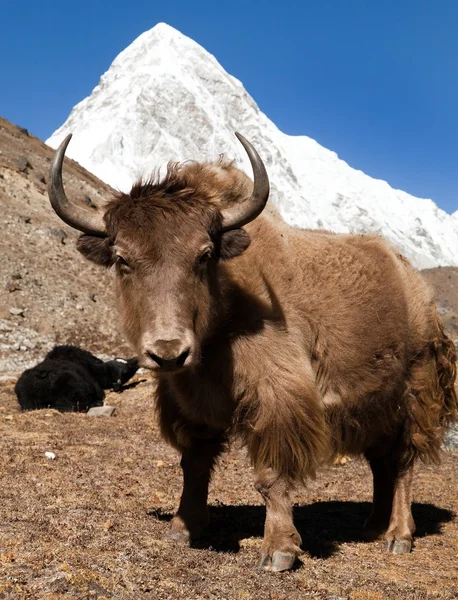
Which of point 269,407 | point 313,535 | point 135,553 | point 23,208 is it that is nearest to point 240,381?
point 269,407

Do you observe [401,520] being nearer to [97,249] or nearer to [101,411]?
[97,249]

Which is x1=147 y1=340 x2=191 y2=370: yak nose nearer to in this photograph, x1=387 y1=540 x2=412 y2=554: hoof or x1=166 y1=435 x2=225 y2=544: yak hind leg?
x1=166 y1=435 x2=225 y2=544: yak hind leg

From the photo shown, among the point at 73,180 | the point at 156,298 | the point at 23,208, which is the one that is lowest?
the point at 156,298

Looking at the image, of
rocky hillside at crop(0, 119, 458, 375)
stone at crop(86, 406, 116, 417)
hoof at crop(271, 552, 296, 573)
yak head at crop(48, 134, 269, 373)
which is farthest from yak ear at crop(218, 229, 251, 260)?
rocky hillside at crop(0, 119, 458, 375)

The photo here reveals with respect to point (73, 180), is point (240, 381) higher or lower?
lower

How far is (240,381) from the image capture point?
16.7ft

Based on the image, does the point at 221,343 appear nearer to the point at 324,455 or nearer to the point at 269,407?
the point at 269,407

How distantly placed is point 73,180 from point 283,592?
110 ft

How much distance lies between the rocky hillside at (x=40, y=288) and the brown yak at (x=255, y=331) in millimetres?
11371

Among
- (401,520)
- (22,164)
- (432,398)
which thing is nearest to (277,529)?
(401,520)

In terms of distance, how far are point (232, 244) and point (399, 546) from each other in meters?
3.01

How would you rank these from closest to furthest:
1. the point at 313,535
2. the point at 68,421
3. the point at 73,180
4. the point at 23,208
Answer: the point at 313,535, the point at 68,421, the point at 23,208, the point at 73,180

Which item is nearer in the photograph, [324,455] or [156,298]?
[156,298]

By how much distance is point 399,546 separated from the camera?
239 inches
